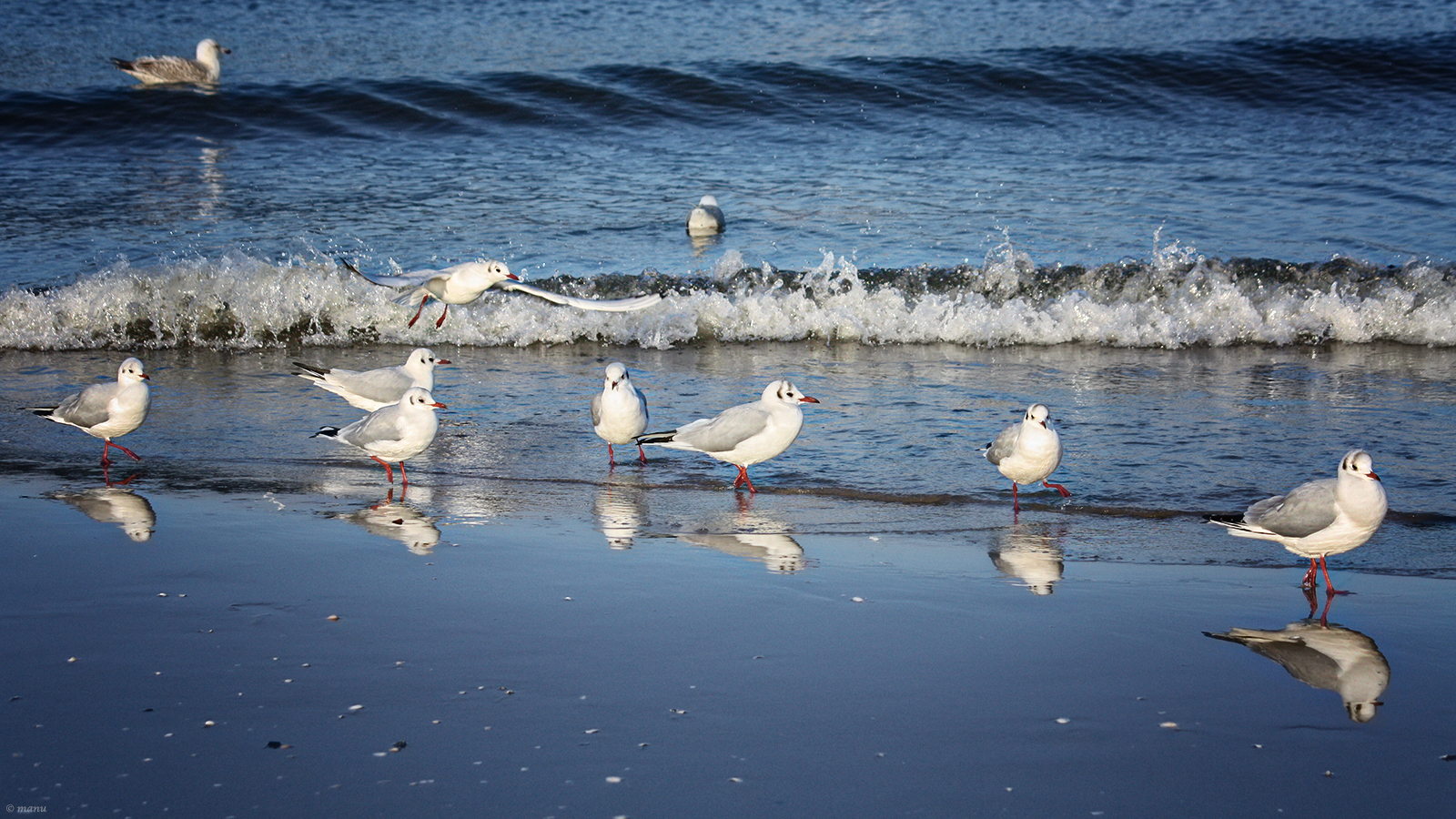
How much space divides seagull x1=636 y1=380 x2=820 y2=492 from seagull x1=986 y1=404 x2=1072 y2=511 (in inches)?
37.7

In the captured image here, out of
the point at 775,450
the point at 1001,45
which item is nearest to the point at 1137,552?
the point at 775,450

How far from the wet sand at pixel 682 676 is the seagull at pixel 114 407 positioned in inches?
52.2

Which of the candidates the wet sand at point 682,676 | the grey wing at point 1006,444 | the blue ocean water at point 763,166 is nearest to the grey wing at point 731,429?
the wet sand at point 682,676

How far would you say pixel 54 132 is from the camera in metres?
16.5

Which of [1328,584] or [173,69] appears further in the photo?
[173,69]

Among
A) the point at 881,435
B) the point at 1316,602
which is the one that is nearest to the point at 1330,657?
the point at 1316,602

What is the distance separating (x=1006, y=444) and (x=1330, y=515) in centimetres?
151

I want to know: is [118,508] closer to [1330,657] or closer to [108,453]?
[108,453]

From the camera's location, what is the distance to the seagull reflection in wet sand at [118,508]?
514 centimetres

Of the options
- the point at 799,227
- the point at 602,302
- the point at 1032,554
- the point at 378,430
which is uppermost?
the point at 799,227

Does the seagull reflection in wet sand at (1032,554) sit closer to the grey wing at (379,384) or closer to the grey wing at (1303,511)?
the grey wing at (1303,511)

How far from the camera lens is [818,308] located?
34.3 feet

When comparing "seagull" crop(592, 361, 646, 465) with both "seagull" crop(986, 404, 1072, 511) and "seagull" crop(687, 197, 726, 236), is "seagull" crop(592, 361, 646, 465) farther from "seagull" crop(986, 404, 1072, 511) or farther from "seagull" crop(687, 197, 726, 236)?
"seagull" crop(687, 197, 726, 236)

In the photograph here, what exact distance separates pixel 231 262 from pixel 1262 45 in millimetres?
15314
